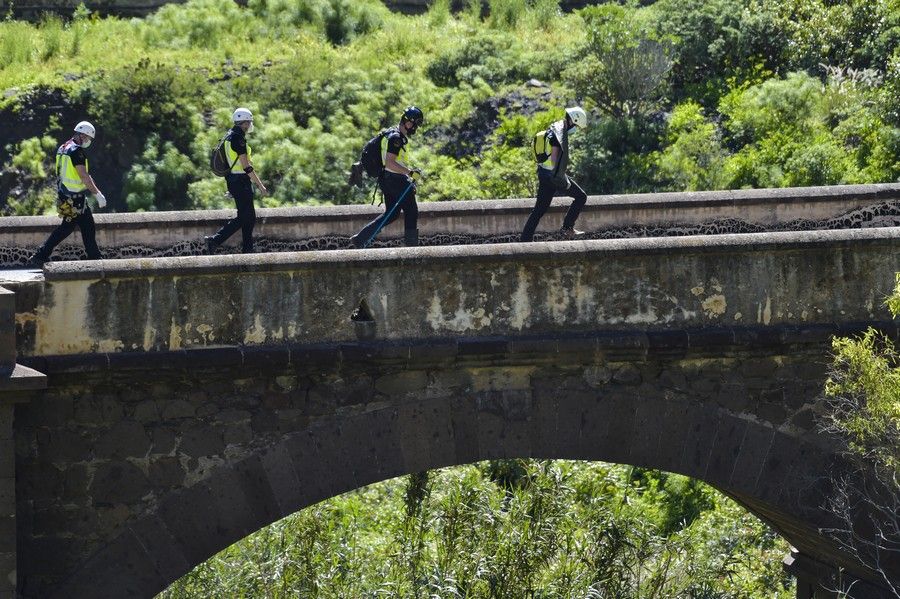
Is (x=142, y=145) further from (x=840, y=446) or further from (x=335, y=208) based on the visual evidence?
(x=840, y=446)

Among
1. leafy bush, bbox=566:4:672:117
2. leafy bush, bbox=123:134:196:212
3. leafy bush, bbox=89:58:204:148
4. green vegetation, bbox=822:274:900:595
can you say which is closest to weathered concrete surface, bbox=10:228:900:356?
green vegetation, bbox=822:274:900:595

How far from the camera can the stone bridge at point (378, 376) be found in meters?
10.3

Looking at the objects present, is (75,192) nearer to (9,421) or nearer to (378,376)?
(9,421)

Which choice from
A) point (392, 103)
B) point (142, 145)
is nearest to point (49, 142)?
point (142, 145)

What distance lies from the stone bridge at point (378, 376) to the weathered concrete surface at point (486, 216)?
8.82 feet

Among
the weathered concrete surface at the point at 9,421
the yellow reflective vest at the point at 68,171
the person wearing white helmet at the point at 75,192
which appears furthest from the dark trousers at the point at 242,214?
the weathered concrete surface at the point at 9,421

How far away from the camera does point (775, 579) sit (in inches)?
618

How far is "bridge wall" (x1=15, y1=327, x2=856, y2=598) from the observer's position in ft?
34.3

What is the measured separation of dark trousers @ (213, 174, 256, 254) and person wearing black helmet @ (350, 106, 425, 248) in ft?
2.67

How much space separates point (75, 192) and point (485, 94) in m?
13.1

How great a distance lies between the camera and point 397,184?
41.2 feet

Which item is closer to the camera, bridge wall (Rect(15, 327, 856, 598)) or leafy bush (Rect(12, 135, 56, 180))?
bridge wall (Rect(15, 327, 856, 598))

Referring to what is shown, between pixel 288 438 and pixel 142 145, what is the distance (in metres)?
13.4

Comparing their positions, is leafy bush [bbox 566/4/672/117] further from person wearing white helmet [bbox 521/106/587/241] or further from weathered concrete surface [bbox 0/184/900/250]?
person wearing white helmet [bbox 521/106/587/241]
